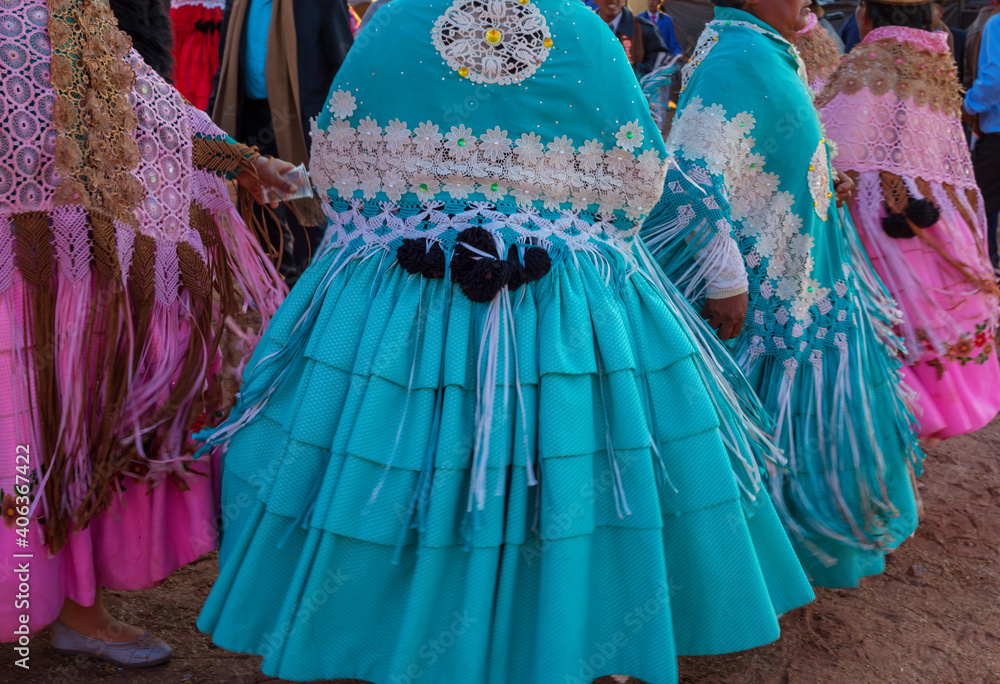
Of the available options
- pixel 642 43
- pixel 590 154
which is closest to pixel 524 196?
pixel 590 154

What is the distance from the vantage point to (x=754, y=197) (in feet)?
8.01

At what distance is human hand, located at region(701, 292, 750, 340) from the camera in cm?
214

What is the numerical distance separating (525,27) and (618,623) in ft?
4.15

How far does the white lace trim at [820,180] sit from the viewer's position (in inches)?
97.2

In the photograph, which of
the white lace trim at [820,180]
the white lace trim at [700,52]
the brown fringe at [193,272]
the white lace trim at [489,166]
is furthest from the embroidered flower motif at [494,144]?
the white lace trim at [820,180]

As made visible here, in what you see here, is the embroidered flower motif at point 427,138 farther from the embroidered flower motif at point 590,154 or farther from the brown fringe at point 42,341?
the brown fringe at point 42,341

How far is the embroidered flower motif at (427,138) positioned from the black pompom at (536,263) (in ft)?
0.98

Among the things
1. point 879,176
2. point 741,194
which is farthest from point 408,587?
point 879,176

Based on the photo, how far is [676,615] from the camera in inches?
70.6

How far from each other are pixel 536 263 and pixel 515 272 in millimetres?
53

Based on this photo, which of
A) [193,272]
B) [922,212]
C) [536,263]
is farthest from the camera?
[922,212]

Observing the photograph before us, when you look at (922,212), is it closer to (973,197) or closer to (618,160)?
(973,197)

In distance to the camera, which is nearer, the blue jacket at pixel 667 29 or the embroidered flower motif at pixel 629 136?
the embroidered flower motif at pixel 629 136

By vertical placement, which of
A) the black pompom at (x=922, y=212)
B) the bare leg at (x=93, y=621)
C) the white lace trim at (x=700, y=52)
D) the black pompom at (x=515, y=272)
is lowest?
the bare leg at (x=93, y=621)
